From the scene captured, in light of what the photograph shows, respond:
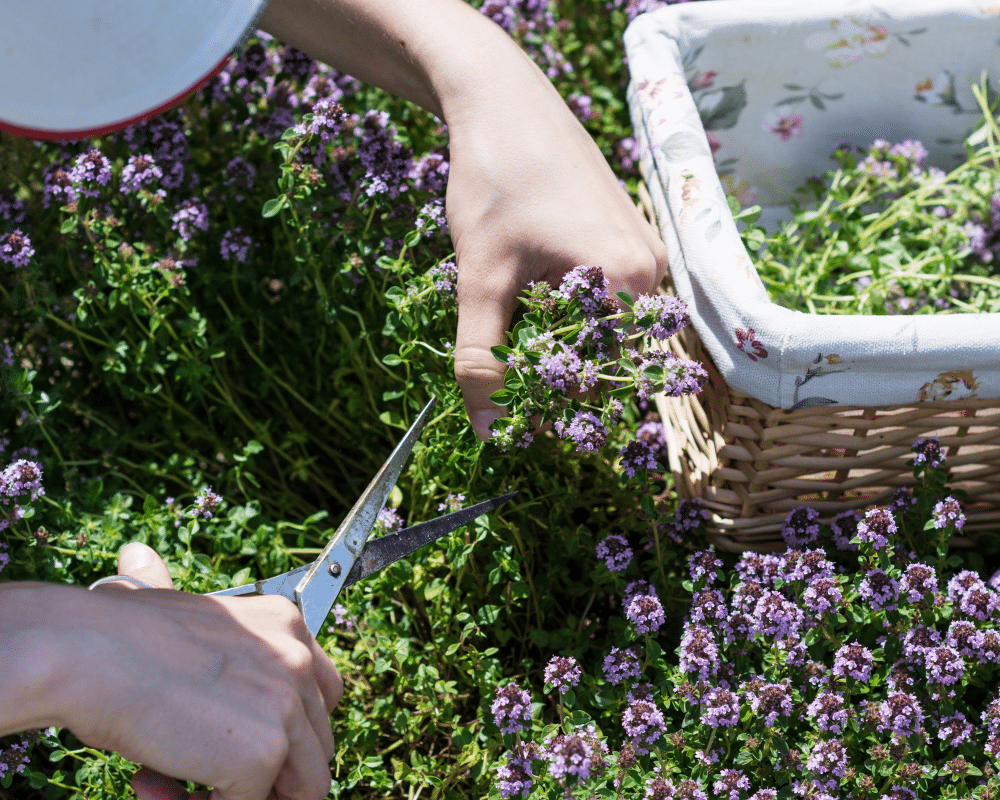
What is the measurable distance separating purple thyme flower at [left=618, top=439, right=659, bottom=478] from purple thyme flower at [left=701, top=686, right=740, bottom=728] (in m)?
0.38

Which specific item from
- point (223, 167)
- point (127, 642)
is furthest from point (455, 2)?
point (127, 642)

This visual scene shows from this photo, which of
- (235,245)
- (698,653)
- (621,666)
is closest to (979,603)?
(698,653)

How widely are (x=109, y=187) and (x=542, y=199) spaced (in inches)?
44.2

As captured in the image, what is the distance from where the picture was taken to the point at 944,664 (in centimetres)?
141

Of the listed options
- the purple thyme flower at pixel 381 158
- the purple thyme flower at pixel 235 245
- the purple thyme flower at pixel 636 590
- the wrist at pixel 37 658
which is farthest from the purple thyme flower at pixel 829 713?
the purple thyme flower at pixel 235 245

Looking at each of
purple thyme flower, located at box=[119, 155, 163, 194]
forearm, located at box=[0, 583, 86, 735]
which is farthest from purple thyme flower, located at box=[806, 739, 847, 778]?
purple thyme flower, located at box=[119, 155, 163, 194]

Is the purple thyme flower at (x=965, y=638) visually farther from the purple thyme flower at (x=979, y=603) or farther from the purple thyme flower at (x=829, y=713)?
the purple thyme flower at (x=829, y=713)

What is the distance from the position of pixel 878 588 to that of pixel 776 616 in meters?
0.21

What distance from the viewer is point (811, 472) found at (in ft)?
5.47

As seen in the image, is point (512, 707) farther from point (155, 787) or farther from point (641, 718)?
point (155, 787)

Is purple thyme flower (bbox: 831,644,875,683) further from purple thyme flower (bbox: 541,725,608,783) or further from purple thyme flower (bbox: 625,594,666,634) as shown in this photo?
purple thyme flower (bbox: 541,725,608,783)

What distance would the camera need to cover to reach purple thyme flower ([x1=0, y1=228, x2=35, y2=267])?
178 cm

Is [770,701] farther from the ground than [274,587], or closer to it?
A: closer to it

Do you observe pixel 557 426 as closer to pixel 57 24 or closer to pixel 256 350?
pixel 57 24
